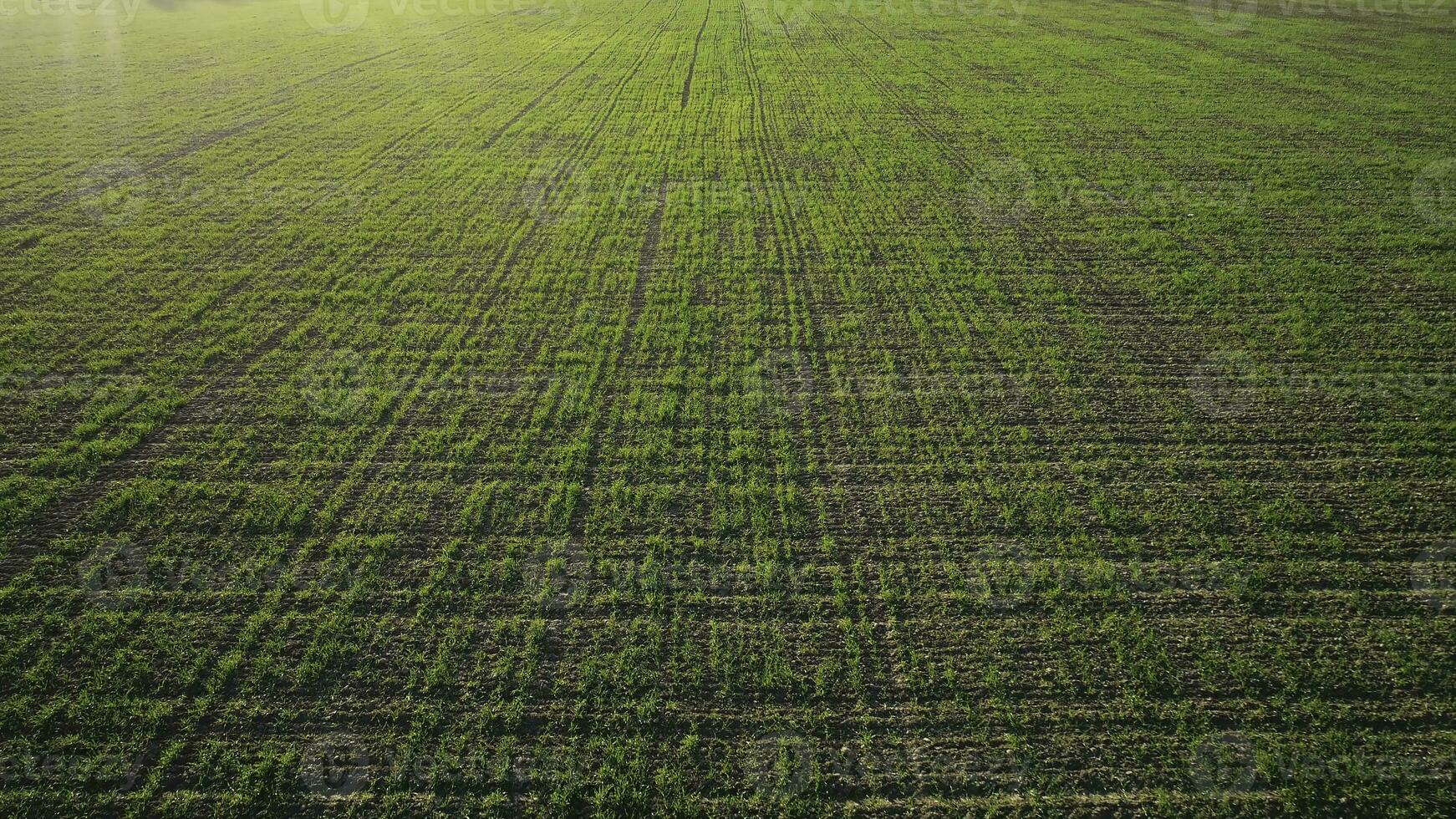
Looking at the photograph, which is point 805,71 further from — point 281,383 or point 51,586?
point 51,586

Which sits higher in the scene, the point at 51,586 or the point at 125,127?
the point at 125,127

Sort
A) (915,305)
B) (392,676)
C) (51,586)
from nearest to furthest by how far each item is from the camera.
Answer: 1. (392,676)
2. (51,586)
3. (915,305)

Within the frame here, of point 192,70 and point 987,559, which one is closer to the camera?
point 987,559

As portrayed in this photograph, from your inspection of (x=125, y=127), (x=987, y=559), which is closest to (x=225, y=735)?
(x=987, y=559)

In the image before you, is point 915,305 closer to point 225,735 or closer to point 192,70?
point 225,735

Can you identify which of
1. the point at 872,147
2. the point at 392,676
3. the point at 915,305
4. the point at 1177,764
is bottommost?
the point at 1177,764

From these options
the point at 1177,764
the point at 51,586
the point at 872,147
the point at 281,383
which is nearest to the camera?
the point at 1177,764
